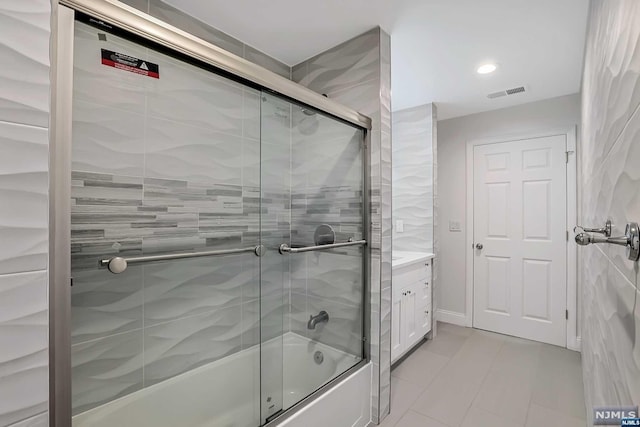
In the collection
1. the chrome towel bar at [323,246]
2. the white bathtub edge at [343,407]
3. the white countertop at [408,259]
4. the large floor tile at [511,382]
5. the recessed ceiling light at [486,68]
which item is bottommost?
the large floor tile at [511,382]

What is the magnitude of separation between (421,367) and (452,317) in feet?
3.81

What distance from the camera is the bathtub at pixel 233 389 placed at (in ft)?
4.48

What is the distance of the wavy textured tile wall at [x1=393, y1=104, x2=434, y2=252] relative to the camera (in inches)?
118

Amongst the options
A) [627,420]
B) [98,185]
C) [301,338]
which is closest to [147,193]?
[98,185]

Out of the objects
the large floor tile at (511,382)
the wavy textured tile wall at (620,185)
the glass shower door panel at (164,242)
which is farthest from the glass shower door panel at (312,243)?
the wavy textured tile wall at (620,185)

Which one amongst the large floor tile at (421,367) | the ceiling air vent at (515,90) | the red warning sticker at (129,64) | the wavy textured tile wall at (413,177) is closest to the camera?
the red warning sticker at (129,64)

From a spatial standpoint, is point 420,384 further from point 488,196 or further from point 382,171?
point 488,196

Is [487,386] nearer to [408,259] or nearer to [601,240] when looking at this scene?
[408,259]

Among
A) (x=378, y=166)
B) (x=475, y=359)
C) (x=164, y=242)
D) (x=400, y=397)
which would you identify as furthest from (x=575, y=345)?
(x=164, y=242)

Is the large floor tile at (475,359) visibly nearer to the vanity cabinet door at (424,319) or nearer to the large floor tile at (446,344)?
the large floor tile at (446,344)

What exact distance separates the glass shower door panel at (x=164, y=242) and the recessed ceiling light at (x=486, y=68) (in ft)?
6.02

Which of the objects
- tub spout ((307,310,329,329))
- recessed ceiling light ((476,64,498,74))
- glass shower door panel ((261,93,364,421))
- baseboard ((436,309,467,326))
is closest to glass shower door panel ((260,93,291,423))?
glass shower door panel ((261,93,364,421))

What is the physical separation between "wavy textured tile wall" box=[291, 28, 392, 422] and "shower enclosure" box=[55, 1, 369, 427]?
0.08m

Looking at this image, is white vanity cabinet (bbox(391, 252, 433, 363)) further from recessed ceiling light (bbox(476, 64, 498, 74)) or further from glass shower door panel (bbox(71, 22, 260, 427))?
recessed ceiling light (bbox(476, 64, 498, 74))
